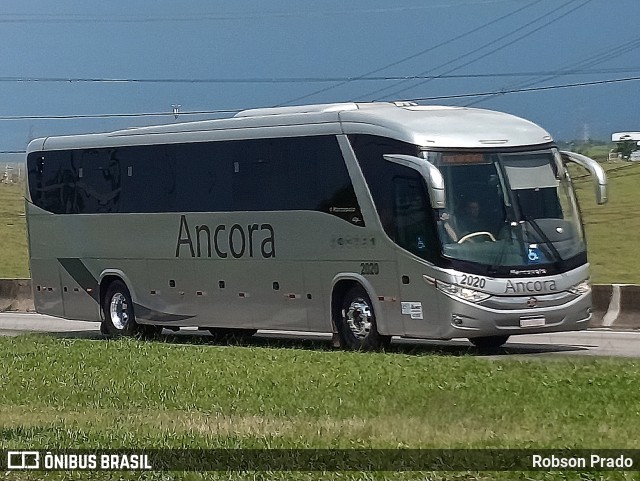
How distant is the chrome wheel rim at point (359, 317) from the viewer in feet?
70.4

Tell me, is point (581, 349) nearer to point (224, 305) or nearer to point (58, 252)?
point (224, 305)

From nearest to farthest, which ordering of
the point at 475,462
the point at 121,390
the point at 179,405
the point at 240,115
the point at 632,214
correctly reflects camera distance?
1. the point at 475,462
2. the point at 179,405
3. the point at 121,390
4. the point at 240,115
5. the point at 632,214

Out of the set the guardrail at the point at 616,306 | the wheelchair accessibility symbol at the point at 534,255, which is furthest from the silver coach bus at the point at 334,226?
the guardrail at the point at 616,306

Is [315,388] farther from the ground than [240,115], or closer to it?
closer to it

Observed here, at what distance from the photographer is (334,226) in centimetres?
2191

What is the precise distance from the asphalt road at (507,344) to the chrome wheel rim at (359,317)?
0.67 metres

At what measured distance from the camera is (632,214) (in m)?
55.1

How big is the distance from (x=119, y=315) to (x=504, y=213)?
9140 millimetres

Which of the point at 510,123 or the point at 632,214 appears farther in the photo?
the point at 632,214

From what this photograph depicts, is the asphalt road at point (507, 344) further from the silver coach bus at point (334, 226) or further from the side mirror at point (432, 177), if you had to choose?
the side mirror at point (432, 177)

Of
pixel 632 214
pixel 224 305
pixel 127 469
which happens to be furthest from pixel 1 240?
pixel 127 469

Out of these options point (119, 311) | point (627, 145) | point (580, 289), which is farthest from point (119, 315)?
point (627, 145)

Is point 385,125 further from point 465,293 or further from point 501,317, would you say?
point 501,317

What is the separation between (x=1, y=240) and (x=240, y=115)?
37.9 meters
